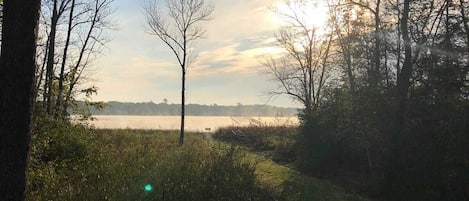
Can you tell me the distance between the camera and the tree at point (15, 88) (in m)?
5.04

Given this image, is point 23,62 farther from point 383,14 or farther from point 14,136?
point 383,14

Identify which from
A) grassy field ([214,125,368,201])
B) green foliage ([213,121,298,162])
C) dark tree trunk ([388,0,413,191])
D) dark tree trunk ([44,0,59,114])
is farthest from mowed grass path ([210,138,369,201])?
dark tree trunk ([44,0,59,114])

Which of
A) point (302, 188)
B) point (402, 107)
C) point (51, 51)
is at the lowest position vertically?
point (302, 188)

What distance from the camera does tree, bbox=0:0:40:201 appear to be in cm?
504

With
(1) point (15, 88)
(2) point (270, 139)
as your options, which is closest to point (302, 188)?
(1) point (15, 88)

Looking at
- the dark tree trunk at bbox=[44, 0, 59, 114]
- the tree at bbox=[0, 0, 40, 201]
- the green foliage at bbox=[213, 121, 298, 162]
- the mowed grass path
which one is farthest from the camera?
the green foliage at bbox=[213, 121, 298, 162]

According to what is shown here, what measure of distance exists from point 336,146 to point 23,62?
15232 millimetres

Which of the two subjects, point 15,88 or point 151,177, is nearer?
point 15,88

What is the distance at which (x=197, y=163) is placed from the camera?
948cm

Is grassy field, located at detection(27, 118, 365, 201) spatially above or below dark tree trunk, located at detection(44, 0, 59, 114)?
below

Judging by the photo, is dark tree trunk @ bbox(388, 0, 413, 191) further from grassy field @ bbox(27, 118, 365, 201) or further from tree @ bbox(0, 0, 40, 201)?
tree @ bbox(0, 0, 40, 201)

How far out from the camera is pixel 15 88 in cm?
503

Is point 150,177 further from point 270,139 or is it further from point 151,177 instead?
point 270,139

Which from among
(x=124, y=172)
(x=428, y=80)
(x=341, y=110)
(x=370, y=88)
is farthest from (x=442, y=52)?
(x=124, y=172)
